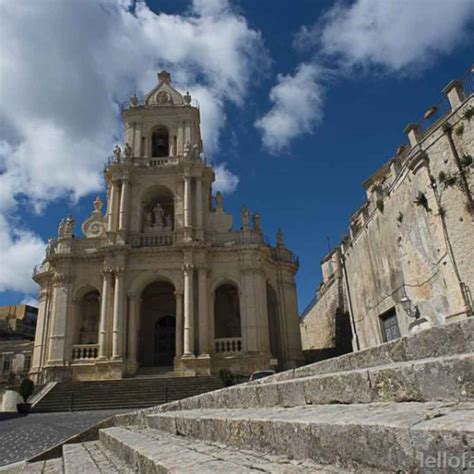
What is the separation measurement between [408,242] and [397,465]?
13612 millimetres

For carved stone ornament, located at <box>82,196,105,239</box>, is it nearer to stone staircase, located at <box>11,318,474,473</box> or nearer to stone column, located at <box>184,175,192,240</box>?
stone column, located at <box>184,175,192,240</box>

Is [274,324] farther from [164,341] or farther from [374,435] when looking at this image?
[374,435]

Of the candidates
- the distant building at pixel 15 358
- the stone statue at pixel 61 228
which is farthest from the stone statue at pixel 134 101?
the distant building at pixel 15 358

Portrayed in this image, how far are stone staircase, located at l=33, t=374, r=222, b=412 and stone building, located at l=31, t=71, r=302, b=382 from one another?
1.35 m

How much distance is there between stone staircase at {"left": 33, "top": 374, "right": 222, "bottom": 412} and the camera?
61.1 ft

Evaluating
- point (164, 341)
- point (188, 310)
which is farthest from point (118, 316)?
point (164, 341)

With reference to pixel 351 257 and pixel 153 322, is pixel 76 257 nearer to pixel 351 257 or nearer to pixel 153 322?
pixel 153 322

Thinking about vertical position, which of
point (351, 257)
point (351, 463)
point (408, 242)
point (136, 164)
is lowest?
point (351, 463)

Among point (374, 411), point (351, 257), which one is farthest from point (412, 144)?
point (374, 411)

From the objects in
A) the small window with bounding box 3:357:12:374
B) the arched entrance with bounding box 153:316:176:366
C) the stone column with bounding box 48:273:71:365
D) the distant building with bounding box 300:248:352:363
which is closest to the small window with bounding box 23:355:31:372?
the small window with bounding box 3:357:12:374

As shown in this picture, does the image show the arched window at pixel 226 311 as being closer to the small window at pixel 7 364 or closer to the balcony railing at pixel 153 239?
the balcony railing at pixel 153 239

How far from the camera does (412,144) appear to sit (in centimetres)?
1478

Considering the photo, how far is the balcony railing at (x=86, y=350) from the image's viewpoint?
920 inches

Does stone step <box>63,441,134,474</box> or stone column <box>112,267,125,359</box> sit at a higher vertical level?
stone column <box>112,267,125,359</box>
